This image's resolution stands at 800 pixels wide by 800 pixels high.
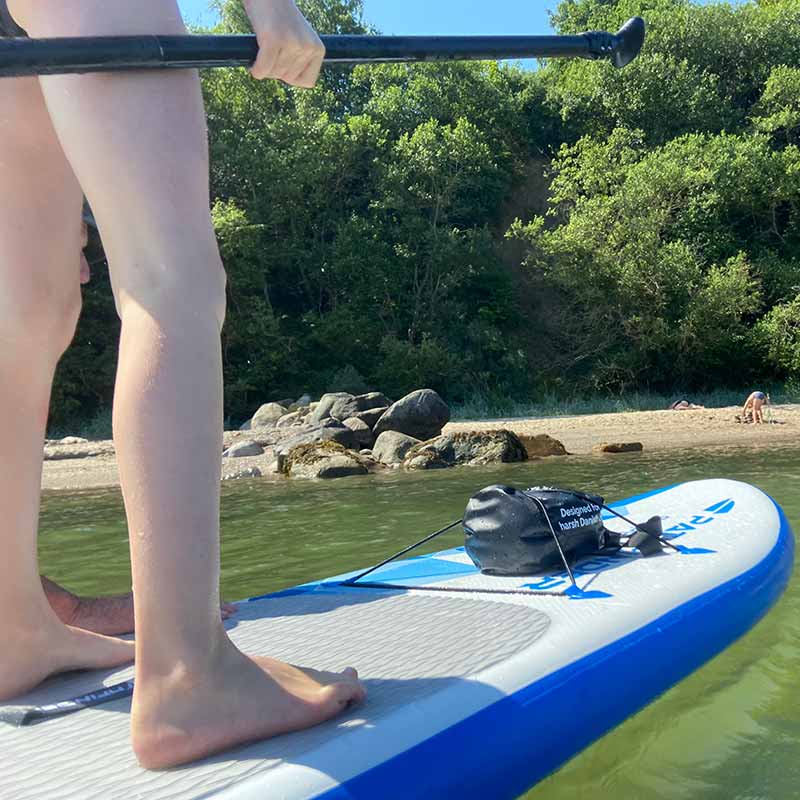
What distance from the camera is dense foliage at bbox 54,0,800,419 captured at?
2064cm

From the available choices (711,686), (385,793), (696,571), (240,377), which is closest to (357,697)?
(385,793)

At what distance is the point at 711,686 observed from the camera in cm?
246

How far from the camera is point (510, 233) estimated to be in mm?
22031

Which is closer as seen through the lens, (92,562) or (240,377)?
(92,562)

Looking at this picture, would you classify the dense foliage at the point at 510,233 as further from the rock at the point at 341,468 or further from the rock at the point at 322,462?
the rock at the point at 341,468

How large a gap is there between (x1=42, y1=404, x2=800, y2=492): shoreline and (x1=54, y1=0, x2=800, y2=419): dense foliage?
4292 millimetres

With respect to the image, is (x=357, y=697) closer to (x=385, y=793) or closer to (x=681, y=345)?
(x=385, y=793)

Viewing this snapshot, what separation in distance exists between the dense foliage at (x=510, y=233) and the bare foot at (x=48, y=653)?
60.7 feet

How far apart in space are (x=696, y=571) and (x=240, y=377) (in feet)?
61.1

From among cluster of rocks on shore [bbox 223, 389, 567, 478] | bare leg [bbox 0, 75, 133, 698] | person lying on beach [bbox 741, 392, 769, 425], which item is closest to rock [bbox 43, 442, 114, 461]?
cluster of rocks on shore [bbox 223, 389, 567, 478]

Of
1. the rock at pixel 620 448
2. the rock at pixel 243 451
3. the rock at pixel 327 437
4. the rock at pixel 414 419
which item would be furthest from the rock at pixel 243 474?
the rock at pixel 620 448

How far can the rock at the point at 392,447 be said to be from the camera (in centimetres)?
1129

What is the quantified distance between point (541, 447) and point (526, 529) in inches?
361

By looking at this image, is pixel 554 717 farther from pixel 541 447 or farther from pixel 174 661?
pixel 541 447
